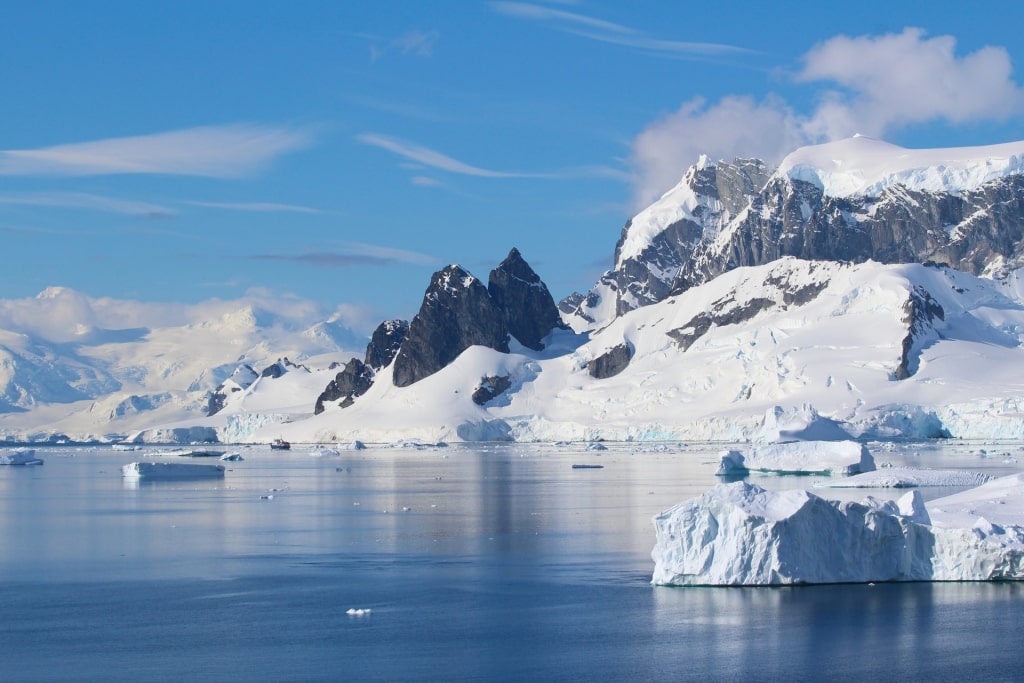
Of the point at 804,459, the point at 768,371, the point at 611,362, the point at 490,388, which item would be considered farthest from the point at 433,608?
the point at 611,362

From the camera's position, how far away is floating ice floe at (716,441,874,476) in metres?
76.1

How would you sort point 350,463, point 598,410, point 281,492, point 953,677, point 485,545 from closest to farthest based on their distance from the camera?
point 953,677, point 485,545, point 281,492, point 350,463, point 598,410

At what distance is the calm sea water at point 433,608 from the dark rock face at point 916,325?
94.8m

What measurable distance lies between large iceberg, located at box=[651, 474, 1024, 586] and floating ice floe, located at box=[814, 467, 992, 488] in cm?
2892

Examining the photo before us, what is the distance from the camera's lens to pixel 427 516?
58.5 m

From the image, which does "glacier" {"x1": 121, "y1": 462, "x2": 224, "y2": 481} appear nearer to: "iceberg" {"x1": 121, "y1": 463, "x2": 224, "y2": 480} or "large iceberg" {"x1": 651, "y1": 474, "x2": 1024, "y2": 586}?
"iceberg" {"x1": 121, "y1": 463, "x2": 224, "y2": 480}

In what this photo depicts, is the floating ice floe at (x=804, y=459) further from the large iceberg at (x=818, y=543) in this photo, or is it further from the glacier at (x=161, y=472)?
the large iceberg at (x=818, y=543)

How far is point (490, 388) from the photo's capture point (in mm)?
188875

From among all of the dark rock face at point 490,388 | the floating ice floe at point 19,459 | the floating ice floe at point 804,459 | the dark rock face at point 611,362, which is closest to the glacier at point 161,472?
the floating ice floe at point 804,459

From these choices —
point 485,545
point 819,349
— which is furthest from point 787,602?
point 819,349

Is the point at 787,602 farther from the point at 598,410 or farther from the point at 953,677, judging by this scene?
the point at 598,410

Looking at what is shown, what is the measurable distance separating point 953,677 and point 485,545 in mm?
22980

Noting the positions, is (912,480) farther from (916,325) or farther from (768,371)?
(916,325)

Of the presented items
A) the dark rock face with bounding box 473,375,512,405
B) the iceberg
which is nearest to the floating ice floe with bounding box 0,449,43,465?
the iceberg
